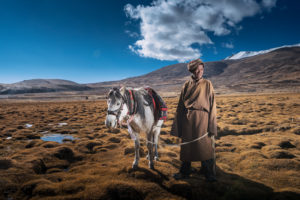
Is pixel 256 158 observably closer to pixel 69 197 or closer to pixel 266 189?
pixel 266 189

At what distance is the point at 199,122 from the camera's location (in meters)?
3.48

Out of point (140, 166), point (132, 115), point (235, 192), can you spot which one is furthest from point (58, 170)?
point (235, 192)

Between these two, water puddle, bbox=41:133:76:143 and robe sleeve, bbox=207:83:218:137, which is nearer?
robe sleeve, bbox=207:83:218:137

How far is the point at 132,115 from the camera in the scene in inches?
147

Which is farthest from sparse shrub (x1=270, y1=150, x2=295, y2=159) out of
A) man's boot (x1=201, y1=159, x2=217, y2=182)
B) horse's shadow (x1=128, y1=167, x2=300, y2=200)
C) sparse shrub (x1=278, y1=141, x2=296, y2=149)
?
man's boot (x1=201, y1=159, x2=217, y2=182)

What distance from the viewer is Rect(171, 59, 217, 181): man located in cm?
348

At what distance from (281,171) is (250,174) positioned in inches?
36.4

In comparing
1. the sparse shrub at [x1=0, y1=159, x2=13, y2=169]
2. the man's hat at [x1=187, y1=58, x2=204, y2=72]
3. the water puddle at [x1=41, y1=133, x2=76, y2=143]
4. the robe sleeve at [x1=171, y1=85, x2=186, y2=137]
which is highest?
the man's hat at [x1=187, y1=58, x2=204, y2=72]

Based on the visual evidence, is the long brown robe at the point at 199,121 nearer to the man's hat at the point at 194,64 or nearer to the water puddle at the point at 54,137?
the man's hat at the point at 194,64

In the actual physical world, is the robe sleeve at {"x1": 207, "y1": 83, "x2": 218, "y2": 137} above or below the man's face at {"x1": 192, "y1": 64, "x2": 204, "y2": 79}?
below

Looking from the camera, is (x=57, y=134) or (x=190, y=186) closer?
(x=190, y=186)

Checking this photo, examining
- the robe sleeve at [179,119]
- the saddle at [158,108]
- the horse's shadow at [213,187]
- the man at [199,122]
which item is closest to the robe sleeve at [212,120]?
the man at [199,122]

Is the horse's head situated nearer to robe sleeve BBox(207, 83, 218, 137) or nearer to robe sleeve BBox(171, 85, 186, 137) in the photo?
robe sleeve BBox(171, 85, 186, 137)

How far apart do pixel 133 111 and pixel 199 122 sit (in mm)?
1634
